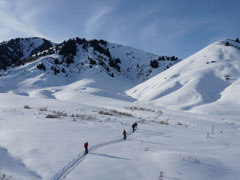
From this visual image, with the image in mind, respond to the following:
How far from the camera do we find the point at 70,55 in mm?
88188

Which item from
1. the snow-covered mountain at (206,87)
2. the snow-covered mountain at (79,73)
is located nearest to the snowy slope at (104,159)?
the snow-covered mountain at (206,87)

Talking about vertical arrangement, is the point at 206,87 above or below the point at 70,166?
above

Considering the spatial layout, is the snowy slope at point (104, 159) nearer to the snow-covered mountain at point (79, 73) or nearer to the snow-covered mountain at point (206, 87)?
Answer: the snow-covered mountain at point (206, 87)

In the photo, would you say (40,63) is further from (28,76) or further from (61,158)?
(61,158)

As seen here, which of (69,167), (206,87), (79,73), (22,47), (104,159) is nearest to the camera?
(69,167)

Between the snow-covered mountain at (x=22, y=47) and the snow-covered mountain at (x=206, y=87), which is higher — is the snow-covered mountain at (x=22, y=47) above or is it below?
above

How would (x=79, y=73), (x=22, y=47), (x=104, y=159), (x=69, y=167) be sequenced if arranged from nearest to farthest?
1. (x=69, y=167)
2. (x=104, y=159)
3. (x=79, y=73)
4. (x=22, y=47)

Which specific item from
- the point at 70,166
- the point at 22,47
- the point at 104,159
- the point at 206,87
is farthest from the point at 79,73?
the point at 22,47

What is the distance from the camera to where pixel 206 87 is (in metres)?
33.6

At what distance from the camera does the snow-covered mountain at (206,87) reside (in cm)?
2654

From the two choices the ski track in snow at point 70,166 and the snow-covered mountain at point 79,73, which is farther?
the snow-covered mountain at point 79,73

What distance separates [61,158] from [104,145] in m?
2.02

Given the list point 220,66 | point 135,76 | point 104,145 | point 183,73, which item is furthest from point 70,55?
point 104,145

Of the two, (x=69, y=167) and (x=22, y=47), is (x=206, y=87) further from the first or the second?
(x=22, y=47)
